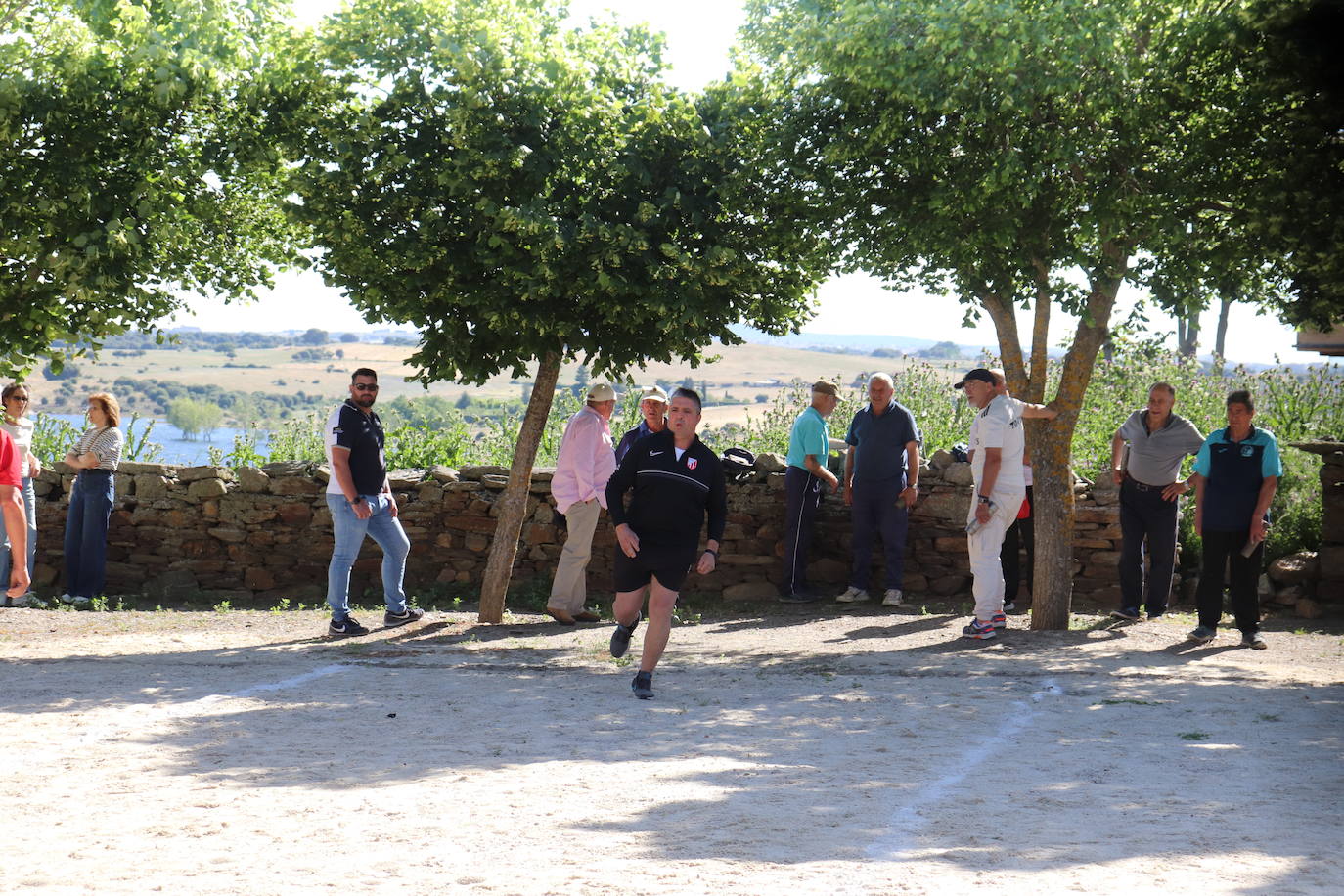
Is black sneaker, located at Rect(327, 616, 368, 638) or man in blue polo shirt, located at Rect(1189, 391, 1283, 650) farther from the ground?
man in blue polo shirt, located at Rect(1189, 391, 1283, 650)

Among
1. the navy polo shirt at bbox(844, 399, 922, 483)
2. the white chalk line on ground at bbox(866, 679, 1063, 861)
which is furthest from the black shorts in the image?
the navy polo shirt at bbox(844, 399, 922, 483)

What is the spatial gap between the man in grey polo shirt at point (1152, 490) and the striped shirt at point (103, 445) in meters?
8.48

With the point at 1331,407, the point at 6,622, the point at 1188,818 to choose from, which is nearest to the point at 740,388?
the point at 1331,407

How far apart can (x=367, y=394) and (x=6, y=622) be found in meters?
3.58

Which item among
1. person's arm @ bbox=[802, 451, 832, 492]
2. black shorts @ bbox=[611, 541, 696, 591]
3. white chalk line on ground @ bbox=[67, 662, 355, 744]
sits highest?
person's arm @ bbox=[802, 451, 832, 492]

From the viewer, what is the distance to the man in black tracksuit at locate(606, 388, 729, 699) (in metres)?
7.68

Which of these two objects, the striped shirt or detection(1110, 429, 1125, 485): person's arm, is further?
the striped shirt

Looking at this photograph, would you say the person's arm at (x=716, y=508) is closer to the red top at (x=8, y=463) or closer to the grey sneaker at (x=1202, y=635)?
the grey sneaker at (x=1202, y=635)

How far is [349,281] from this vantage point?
33.2 feet

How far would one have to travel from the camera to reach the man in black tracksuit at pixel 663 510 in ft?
25.2

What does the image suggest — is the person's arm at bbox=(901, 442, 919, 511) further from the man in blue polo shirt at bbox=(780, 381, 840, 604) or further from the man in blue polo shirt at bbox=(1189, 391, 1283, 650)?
the man in blue polo shirt at bbox=(1189, 391, 1283, 650)

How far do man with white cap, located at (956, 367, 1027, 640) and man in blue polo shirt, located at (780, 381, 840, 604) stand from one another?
197 cm

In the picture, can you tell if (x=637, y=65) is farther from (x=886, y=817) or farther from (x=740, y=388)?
(x=740, y=388)

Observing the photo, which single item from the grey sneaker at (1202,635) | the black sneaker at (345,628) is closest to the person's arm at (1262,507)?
the grey sneaker at (1202,635)
